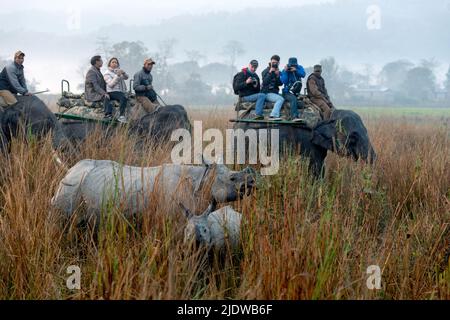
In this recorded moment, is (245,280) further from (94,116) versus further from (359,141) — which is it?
(94,116)

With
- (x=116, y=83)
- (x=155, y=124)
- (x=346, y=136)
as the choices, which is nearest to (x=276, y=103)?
(x=346, y=136)

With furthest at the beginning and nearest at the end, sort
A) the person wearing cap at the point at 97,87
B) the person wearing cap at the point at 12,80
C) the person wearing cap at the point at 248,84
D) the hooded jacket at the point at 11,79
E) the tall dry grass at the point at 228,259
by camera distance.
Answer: the person wearing cap at the point at 97,87 → the person wearing cap at the point at 248,84 → the hooded jacket at the point at 11,79 → the person wearing cap at the point at 12,80 → the tall dry grass at the point at 228,259

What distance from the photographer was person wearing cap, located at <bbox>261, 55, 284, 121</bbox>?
318 inches

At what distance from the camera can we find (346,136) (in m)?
6.98

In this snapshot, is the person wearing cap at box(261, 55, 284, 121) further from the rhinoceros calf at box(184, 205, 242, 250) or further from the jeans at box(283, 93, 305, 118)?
the rhinoceros calf at box(184, 205, 242, 250)

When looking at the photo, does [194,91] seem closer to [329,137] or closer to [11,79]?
[11,79]

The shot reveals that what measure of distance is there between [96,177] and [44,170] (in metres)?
1.04

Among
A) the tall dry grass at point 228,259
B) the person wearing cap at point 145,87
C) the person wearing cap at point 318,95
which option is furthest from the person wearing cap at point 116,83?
the tall dry grass at point 228,259

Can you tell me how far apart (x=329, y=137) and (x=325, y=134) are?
9 centimetres

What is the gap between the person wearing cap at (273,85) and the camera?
26.5ft

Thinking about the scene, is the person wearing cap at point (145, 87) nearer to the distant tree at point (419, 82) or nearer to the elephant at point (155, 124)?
the elephant at point (155, 124)

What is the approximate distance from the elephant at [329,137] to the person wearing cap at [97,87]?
2447mm

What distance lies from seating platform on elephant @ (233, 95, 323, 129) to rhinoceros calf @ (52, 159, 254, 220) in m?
4.14

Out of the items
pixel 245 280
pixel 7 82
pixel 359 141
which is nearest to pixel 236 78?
pixel 359 141
